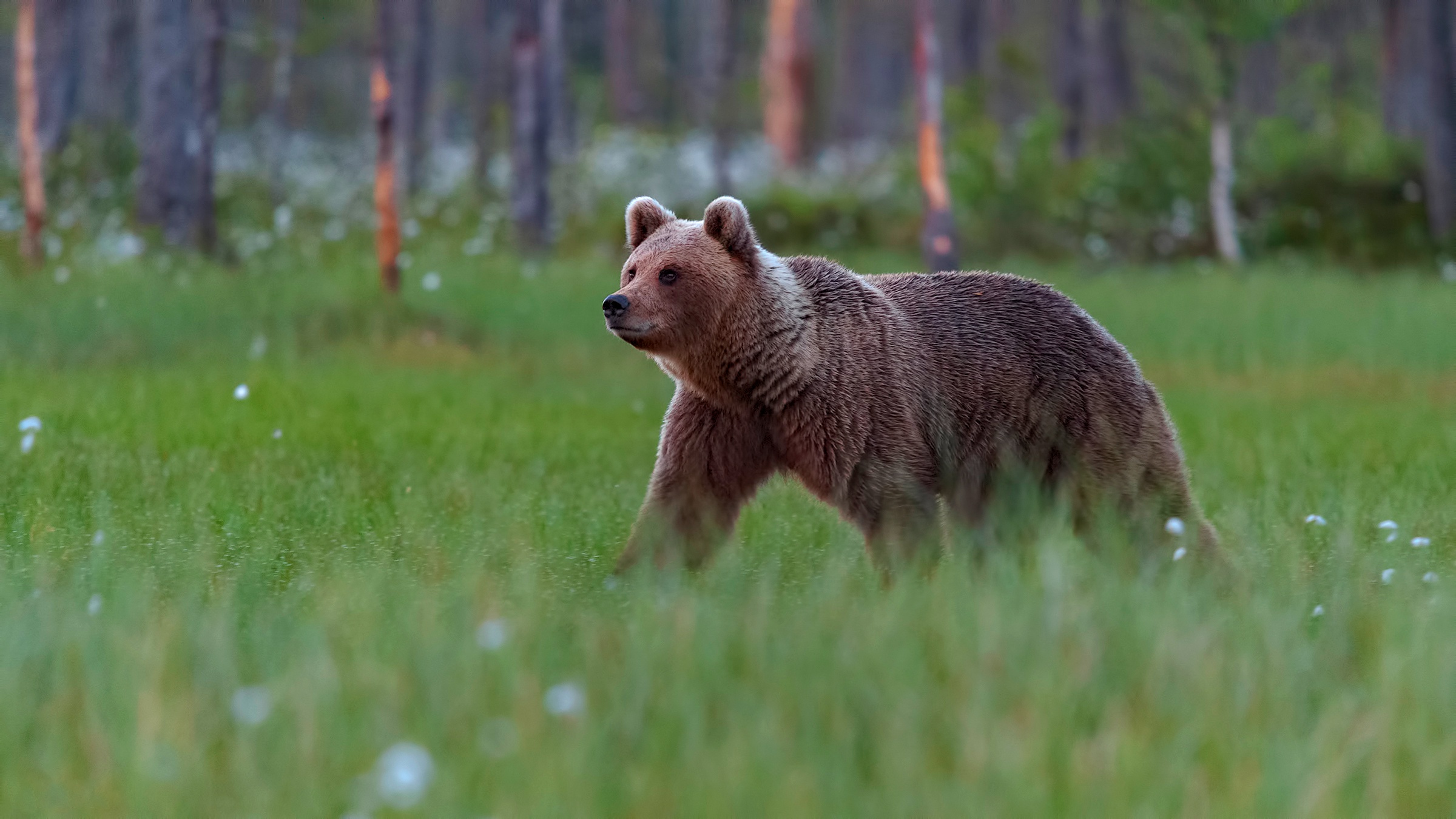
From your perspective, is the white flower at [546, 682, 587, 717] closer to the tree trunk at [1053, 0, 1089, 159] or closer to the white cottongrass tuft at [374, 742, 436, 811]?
the white cottongrass tuft at [374, 742, 436, 811]

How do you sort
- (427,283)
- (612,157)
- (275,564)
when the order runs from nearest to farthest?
1. (275,564)
2. (427,283)
3. (612,157)

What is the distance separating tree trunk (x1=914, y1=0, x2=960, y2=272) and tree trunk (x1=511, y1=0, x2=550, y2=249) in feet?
17.7

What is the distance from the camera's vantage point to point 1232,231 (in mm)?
19984

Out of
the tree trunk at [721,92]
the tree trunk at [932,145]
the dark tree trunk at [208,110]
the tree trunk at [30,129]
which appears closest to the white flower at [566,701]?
the tree trunk at [30,129]

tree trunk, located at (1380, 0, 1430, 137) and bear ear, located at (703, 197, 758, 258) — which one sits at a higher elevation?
tree trunk, located at (1380, 0, 1430, 137)

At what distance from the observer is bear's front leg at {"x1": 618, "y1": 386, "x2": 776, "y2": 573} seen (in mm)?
5660

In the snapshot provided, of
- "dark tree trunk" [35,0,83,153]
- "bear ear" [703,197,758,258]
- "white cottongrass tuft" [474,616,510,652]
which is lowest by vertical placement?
"white cottongrass tuft" [474,616,510,652]

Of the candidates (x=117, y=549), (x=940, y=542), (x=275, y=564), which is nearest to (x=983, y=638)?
(x=940, y=542)

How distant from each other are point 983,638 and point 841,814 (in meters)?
0.79

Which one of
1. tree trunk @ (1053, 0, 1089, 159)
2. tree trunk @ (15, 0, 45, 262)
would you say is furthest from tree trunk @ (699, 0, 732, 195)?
tree trunk @ (15, 0, 45, 262)

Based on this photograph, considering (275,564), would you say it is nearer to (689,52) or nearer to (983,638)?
(983,638)

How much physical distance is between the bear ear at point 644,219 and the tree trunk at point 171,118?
11.7 m

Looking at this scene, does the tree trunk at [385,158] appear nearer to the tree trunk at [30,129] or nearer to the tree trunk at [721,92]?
the tree trunk at [30,129]

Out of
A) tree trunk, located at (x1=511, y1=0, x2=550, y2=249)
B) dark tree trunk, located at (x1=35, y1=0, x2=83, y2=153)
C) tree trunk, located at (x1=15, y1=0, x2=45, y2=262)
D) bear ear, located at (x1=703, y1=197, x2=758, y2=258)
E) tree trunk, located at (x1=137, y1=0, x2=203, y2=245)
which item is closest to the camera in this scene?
bear ear, located at (x1=703, y1=197, x2=758, y2=258)
